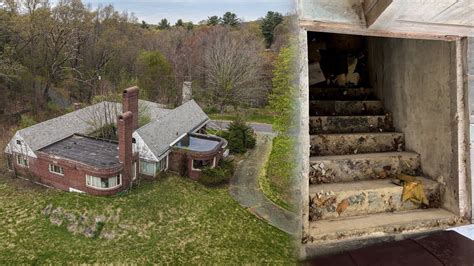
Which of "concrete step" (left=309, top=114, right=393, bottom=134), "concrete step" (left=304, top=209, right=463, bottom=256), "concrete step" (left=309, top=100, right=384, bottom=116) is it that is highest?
"concrete step" (left=309, top=100, right=384, bottom=116)

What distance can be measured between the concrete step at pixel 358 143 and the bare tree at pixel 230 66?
780 mm

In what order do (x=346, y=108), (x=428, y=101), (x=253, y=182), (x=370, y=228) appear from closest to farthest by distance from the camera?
1. (x=370, y=228)
2. (x=428, y=101)
3. (x=346, y=108)
4. (x=253, y=182)

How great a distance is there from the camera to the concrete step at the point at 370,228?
2.47 feet

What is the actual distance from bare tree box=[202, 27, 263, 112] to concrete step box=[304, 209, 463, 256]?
3.31 feet

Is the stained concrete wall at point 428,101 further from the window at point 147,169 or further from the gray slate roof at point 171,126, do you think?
the window at point 147,169

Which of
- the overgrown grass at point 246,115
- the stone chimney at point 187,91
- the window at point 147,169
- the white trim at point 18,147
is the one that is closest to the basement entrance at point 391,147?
the overgrown grass at point 246,115

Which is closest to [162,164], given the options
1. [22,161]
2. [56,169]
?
[56,169]

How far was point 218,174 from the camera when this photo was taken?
6.32 feet

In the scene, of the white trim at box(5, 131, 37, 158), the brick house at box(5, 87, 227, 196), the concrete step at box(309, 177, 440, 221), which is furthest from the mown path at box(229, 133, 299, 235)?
the white trim at box(5, 131, 37, 158)

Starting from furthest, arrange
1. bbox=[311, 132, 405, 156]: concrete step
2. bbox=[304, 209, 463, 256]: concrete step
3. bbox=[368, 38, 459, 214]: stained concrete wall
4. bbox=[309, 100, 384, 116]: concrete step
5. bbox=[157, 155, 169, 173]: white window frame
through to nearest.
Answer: bbox=[157, 155, 169, 173]: white window frame
bbox=[309, 100, 384, 116]: concrete step
bbox=[311, 132, 405, 156]: concrete step
bbox=[368, 38, 459, 214]: stained concrete wall
bbox=[304, 209, 463, 256]: concrete step

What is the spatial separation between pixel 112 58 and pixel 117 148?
48cm

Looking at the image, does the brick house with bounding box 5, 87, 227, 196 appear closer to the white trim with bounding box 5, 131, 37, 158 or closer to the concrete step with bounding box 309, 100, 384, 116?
the white trim with bounding box 5, 131, 37, 158

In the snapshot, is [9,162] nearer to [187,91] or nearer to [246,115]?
[187,91]

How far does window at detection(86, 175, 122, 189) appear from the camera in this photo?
1855 mm
